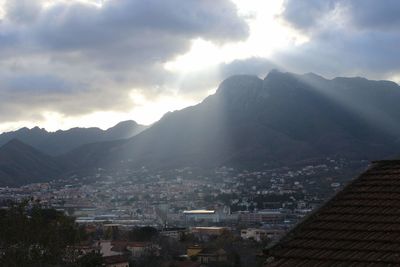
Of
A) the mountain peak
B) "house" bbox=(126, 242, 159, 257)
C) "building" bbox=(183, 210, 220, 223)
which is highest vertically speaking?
the mountain peak

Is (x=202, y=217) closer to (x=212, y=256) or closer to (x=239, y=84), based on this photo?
(x=212, y=256)

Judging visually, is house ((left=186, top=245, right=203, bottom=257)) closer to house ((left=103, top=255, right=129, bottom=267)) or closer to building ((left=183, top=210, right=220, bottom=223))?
house ((left=103, top=255, right=129, bottom=267))

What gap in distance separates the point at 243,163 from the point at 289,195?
19334 mm

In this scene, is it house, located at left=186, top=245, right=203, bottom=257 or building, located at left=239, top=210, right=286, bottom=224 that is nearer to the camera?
house, located at left=186, top=245, right=203, bottom=257

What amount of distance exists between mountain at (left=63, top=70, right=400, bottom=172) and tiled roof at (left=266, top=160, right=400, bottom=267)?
3293 inches

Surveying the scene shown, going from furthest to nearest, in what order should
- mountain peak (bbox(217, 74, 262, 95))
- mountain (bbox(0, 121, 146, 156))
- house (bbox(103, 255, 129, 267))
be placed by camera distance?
mountain (bbox(0, 121, 146, 156)), mountain peak (bbox(217, 74, 262, 95)), house (bbox(103, 255, 129, 267))

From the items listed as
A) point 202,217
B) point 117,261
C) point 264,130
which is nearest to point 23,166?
point 264,130

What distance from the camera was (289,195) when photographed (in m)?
79.6

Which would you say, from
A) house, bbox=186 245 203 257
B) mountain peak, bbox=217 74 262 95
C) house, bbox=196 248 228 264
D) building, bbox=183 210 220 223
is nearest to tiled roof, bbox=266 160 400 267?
house, bbox=196 248 228 264

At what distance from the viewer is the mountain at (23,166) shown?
342 feet

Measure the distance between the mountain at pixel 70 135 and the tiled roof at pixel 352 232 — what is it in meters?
163

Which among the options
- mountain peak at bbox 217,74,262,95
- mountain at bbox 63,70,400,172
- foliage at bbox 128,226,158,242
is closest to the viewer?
foliage at bbox 128,226,158,242

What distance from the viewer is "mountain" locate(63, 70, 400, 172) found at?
96.9 metres

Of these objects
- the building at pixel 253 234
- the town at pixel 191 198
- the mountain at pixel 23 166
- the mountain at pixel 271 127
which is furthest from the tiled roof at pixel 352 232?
the mountain at pixel 23 166
